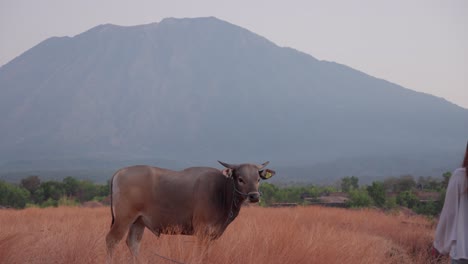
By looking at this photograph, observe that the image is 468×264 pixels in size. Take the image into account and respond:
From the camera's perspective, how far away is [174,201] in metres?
9.63

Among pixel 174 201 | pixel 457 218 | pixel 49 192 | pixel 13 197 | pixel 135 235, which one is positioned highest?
pixel 457 218

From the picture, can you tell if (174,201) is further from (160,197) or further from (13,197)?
(13,197)

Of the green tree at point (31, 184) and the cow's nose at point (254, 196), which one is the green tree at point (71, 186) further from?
the cow's nose at point (254, 196)

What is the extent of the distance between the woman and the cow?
4.03 metres

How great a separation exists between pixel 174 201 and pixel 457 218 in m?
5.15

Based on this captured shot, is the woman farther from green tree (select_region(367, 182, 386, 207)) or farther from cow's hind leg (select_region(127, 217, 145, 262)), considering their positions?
green tree (select_region(367, 182, 386, 207))

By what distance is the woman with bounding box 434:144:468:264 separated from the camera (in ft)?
17.8

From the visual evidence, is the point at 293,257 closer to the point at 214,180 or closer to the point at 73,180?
the point at 214,180

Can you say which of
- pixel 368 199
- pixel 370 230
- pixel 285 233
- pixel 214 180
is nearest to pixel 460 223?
pixel 285 233

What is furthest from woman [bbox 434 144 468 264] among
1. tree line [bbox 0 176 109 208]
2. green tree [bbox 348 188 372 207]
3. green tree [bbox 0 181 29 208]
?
green tree [bbox 0 181 29 208]

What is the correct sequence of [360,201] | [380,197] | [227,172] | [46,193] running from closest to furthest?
1. [227,172]
2. [360,201]
3. [380,197]
4. [46,193]

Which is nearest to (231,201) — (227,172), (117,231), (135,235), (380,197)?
(227,172)

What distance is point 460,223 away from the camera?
5.48 metres

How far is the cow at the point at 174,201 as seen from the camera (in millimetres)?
9438
